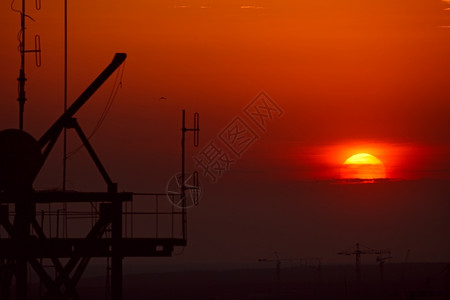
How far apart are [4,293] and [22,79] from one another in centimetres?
806

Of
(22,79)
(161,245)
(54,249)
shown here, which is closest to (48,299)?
(54,249)

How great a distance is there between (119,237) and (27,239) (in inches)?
126

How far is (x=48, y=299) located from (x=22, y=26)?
419 inches

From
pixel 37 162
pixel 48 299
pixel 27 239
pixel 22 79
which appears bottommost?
pixel 48 299

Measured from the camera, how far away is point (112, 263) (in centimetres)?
3634

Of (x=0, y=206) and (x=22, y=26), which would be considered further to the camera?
(x=22, y=26)

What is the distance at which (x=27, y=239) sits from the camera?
35.5 meters

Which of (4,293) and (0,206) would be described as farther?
(4,293)

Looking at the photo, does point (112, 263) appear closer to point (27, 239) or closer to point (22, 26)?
point (27, 239)

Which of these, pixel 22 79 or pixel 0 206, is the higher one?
pixel 22 79

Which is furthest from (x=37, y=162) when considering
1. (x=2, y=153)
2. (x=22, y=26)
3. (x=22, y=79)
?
(x=22, y=26)

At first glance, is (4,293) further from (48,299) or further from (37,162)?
(37,162)

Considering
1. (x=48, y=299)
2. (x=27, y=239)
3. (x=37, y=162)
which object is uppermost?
(x=37, y=162)

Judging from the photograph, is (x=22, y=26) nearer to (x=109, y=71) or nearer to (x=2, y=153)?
(x=109, y=71)
